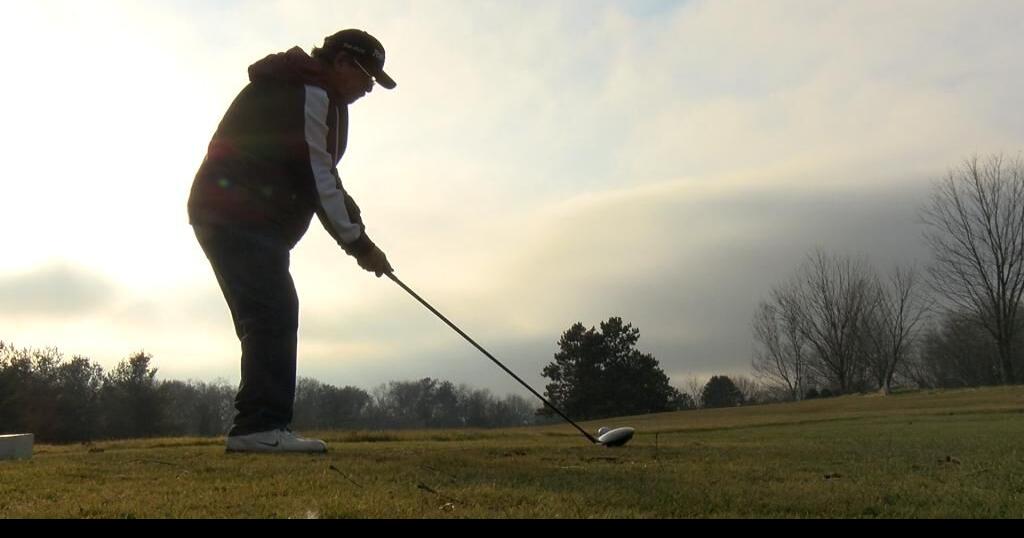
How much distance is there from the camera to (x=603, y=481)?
2678 millimetres

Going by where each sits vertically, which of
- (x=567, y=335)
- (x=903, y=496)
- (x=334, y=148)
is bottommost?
(x=903, y=496)

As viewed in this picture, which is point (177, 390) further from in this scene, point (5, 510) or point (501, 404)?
point (5, 510)

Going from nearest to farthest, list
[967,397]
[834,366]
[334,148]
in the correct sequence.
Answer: [334,148] → [967,397] → [834,366]

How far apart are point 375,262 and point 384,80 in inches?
39.9

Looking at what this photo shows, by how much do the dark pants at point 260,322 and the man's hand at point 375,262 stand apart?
44 cm

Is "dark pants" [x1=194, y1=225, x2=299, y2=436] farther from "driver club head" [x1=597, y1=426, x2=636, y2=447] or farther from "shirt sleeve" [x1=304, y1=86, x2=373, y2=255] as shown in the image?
"driver club head" [x1=597, y1=426, x2=636, y2=447]

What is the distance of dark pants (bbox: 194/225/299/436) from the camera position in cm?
374

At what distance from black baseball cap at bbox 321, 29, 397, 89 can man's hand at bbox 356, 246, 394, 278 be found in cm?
96

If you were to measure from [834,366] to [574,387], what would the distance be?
18374mm

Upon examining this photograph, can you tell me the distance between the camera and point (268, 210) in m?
3.87

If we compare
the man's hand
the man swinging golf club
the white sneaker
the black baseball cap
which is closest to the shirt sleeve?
the man swinging golf club

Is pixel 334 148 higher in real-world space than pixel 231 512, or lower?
higher
